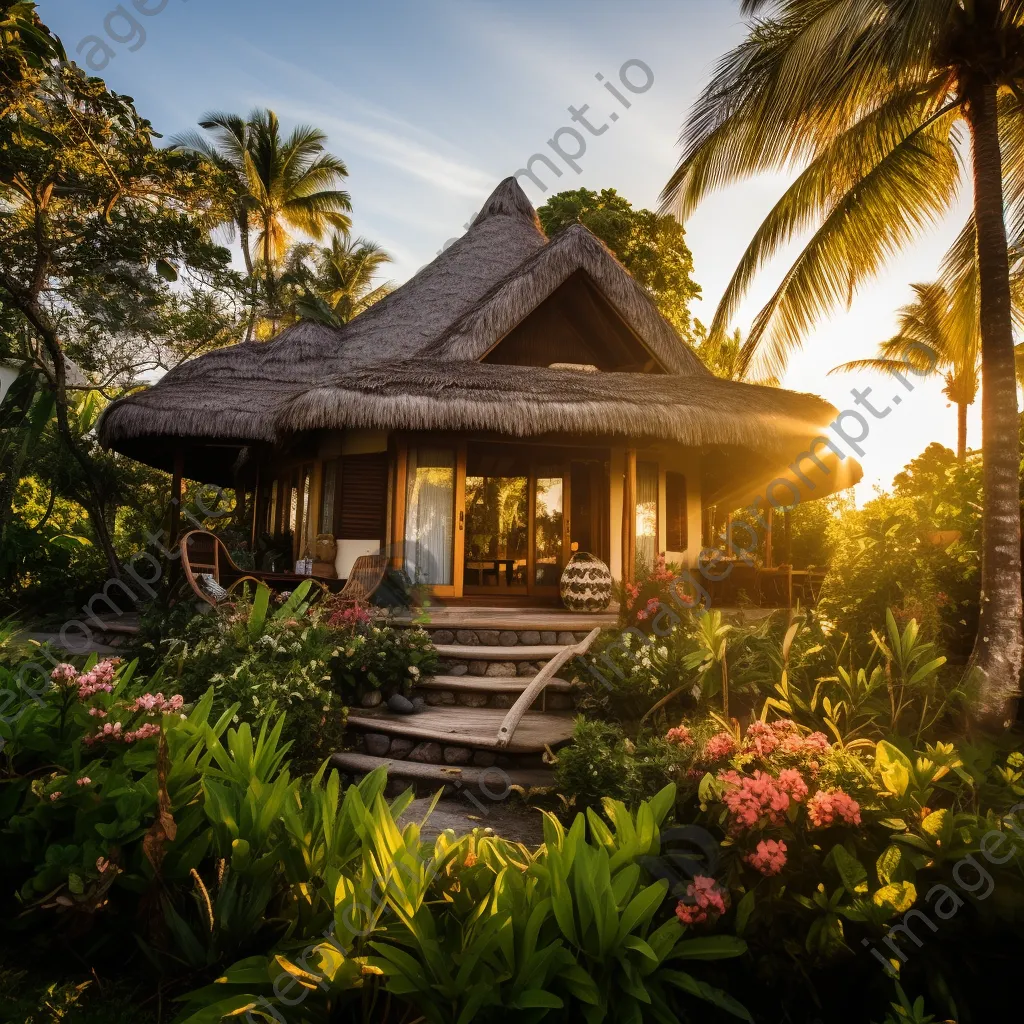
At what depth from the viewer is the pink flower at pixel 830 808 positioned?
204 centimetres

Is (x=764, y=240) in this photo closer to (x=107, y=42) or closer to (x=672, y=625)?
(x=672, y=625)

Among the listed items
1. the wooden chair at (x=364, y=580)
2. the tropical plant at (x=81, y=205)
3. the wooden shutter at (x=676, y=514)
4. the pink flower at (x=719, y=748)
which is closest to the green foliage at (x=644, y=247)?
the wooden shutter at (x=676, y=514)

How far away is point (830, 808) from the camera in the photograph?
6.72ft

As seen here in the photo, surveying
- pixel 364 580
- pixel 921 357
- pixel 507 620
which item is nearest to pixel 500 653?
pixel 507 620

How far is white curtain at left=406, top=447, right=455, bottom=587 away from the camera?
9352 mm

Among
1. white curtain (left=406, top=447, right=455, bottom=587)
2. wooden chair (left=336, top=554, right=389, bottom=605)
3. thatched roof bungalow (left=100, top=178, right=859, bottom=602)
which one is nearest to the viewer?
wooden chair (left=336, top=554, right=389, bottom=605)

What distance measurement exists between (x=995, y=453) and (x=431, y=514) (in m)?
6.48

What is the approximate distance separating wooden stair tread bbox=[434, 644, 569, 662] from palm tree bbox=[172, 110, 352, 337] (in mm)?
19823

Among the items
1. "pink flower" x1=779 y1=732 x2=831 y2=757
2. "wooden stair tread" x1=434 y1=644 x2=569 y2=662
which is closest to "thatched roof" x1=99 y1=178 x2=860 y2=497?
"wooden stair tread" x1=434 y1=644 x2=569 y2=662

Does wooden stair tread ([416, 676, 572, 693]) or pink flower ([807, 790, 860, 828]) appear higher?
pink flower ([807, 790, 860, 828])

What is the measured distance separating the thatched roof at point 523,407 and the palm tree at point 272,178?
16.8 meters

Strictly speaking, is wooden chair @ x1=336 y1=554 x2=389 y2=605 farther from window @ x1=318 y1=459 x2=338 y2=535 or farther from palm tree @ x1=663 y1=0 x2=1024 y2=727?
palm tree @ x1=663 y1=0 x2=1024 y2=727

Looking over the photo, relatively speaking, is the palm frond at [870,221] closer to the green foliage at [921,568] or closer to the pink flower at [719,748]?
the green foliage at [921,568]

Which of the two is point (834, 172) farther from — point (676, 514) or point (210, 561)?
point (210, 561)
